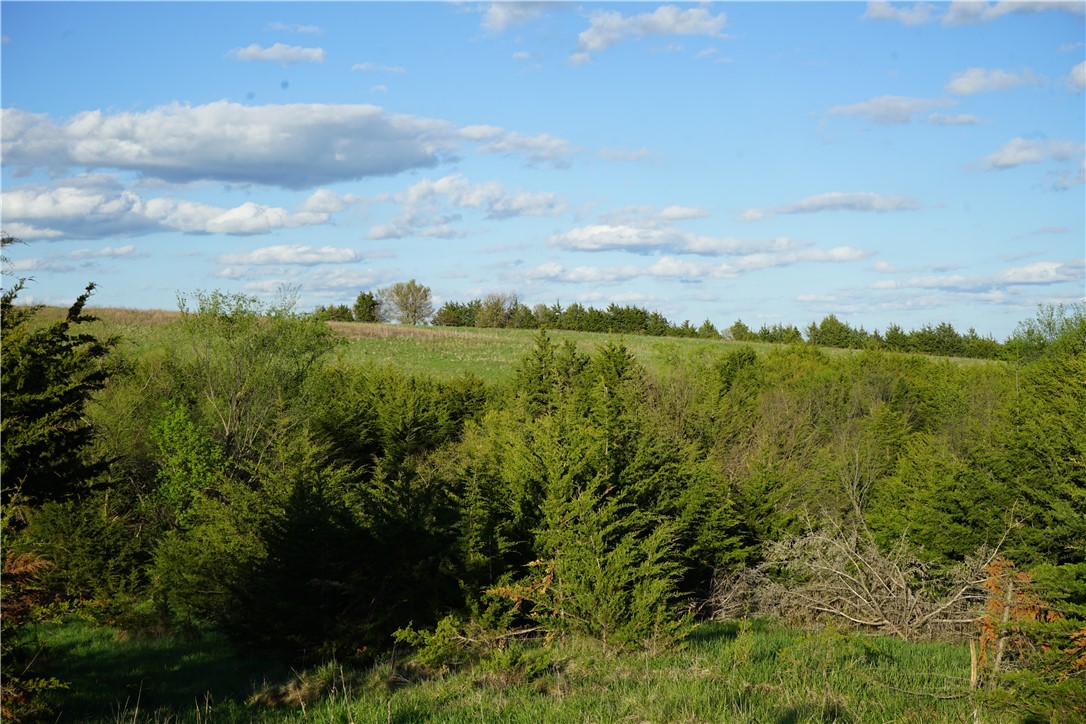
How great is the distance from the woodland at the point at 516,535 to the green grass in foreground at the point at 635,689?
15.0 inches

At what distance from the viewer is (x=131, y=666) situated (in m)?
18.4

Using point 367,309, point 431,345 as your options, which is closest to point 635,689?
point 431,345

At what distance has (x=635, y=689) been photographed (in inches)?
327

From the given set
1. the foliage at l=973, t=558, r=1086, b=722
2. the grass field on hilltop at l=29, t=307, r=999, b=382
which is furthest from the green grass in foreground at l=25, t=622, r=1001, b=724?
the grass field on hilltop at l=29, t=307, r=999, b=382

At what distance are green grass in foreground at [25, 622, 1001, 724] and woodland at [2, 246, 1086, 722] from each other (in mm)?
381

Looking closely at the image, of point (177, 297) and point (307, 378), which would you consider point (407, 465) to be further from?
point (177, 297)

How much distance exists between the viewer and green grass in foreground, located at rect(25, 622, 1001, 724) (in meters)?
7.12

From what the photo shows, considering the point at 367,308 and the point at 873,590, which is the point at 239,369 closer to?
the point at 873,590

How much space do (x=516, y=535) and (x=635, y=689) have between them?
37.6 ft

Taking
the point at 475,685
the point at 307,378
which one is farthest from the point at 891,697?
the point at 307,378

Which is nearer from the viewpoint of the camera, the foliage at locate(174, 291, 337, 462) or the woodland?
the woodland

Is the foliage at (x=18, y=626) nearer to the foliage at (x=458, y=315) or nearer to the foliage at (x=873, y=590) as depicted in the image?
the foliage at (x=873, y=590)

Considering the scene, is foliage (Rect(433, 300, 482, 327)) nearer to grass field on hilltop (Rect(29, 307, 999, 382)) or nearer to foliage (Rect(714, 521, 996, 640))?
grass field on hilltop (Rect(29, 307, 999, 382))

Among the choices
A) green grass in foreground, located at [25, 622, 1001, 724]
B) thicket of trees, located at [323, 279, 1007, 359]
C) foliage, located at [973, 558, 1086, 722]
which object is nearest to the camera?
green grass in foreground, located at [25, 622, 1001, 724]
